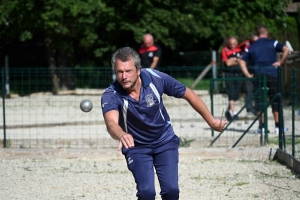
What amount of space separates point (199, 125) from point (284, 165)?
429 centimetres

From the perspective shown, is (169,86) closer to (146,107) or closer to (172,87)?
(172,87)

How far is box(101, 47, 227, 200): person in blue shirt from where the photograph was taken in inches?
221

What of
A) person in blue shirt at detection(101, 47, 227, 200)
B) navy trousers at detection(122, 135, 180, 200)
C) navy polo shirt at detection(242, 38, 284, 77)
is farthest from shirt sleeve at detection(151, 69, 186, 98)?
navy polo shirt at detection(242, 38, 284, 77)

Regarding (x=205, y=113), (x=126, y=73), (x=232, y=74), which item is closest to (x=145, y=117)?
(x=126, y=73)

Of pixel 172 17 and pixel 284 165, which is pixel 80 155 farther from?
pixel 172 17

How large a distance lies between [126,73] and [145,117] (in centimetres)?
43

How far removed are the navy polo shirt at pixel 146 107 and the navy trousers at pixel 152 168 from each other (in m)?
0.08

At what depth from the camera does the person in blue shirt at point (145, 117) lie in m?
5.62

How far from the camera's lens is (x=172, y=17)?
2200 centimetres

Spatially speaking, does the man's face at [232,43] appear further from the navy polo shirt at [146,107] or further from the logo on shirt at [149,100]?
the logo on shirt at [149,100]

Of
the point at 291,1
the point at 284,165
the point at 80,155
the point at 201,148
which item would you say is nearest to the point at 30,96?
the point at 80,155

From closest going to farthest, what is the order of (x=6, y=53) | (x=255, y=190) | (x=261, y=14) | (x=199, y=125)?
(x=255, y=190), (x=199, y=125), (x=261, y=14), (x=6, y=53)

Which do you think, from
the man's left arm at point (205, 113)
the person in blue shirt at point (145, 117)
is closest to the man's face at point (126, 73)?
the person in blue shirt at point (145, 117)

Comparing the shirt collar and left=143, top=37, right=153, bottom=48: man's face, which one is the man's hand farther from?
left=143, top=37, right=153, bottom=48: man's face
